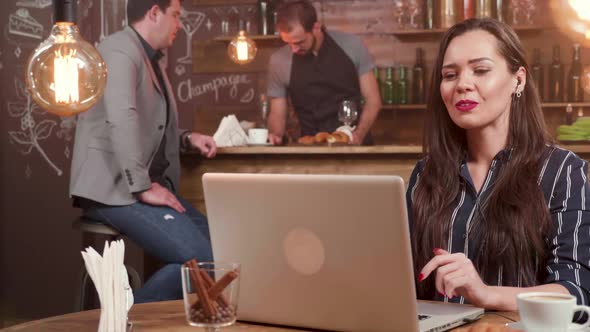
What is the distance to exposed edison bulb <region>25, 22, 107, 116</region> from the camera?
2344 mm

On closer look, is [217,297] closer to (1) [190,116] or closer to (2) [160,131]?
(2) [160,131]

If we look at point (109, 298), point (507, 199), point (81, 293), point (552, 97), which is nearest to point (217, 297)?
point (109, 298)

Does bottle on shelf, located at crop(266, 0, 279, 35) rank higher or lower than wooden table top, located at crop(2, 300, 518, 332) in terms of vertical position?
higher

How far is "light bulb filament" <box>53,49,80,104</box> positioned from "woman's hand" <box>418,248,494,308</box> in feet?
4.03

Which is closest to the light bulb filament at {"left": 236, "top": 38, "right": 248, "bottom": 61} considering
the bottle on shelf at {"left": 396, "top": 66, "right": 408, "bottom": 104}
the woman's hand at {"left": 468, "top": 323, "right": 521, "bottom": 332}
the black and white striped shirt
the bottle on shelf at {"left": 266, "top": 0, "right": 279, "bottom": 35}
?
the bottle on shelf at {"left": 266, "top": 0, "right": 279, "bottom": 35}

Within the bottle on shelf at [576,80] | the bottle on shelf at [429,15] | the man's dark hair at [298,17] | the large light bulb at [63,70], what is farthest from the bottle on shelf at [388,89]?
the large light bulb at [63,70]

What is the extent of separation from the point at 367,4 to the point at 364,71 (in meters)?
0.73

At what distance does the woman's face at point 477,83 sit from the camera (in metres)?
2.03

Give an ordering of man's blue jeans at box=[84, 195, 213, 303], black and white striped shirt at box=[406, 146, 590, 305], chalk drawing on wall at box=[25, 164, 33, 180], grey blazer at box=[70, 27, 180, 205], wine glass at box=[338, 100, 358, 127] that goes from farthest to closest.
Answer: chalk drawing on wall at box=[25, 164, 33, 180] < wine glass at box=[338, 100, 358, 127] < grey blazer at box=[70, 27, 180, 205] < man's blue jeans at box=[84, 195, 213, 303] < black and white striped shirt at box=[406, 146, 590, 305]

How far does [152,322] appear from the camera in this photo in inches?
60.8

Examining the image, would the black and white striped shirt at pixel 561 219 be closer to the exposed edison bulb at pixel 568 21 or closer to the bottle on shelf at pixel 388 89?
the bottle on shelf at pixel 388 89

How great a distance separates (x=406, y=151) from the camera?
3.79 m

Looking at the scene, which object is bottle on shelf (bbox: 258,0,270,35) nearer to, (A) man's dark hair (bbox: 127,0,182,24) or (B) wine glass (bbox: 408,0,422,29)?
(B) wine glass (bbox: 408,0,422,29)

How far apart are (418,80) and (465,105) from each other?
13.6 ft
